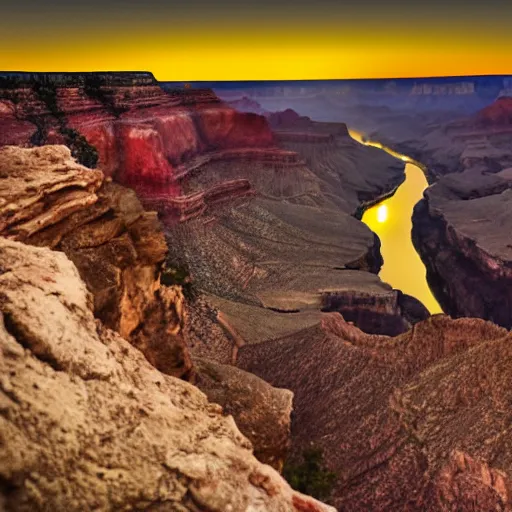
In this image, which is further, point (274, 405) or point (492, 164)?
point (492, 164)

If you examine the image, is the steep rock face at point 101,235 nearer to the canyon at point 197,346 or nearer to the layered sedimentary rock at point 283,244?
the canyon at point 197,346

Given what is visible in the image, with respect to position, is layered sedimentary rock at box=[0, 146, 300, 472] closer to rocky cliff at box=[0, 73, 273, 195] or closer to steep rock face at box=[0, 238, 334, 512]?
steep rock face at box=[0, 238, 334, 512]

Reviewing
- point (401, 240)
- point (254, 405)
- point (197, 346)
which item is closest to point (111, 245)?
point (254, 405)

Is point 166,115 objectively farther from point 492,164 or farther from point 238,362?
point 492,164

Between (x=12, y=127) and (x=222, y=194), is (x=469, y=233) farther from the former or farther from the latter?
(x=12, y=127)

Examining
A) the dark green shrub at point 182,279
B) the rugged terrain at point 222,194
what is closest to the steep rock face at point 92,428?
the rugged terrain at point 222,194

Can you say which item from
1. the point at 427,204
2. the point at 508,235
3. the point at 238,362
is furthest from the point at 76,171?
the point at 427,204
